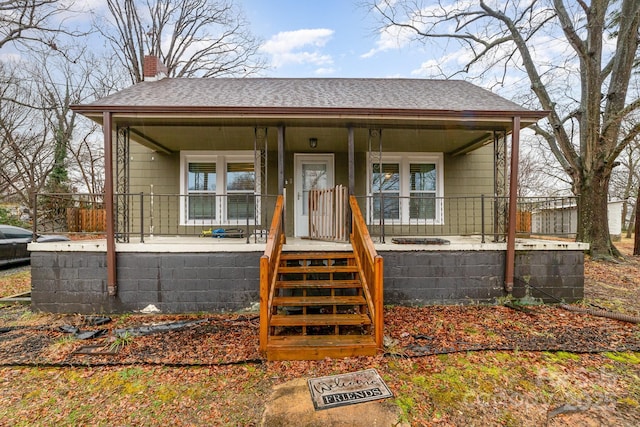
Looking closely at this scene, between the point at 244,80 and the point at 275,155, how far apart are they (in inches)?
80.8

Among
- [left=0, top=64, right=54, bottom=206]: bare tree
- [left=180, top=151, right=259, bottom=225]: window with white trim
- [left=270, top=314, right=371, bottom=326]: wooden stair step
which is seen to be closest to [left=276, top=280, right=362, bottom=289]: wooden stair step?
[left=270, top=314, right=371, bottom=326]: wooden stair step

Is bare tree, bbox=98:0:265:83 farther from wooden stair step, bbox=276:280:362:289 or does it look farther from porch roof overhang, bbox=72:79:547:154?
wooden stair step, bbox=276:280:362:289

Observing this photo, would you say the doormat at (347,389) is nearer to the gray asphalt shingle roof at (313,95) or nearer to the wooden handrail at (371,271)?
the wooden handrail at (371,271)

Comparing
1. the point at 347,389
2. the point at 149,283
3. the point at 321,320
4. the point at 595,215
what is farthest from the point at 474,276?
the point at 595,215

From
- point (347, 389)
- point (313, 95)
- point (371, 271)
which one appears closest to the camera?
point (347, 389)

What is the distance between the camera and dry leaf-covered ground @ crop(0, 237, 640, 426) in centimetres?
244

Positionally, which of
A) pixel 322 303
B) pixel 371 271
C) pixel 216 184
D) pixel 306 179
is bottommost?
pixel 322 303

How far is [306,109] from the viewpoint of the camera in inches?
187

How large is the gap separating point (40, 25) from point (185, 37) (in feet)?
25.2

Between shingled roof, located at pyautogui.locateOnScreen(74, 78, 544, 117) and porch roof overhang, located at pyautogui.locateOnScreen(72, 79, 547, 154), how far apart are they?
0.05 feet

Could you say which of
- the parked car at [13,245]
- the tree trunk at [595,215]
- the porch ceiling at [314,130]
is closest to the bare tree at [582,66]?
the tree trunk at [595,215]

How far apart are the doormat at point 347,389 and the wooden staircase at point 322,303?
352 millimetres

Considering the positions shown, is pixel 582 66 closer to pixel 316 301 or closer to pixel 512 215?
pixel 512 215

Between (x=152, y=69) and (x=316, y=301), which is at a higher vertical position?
(x=152, y=69)
